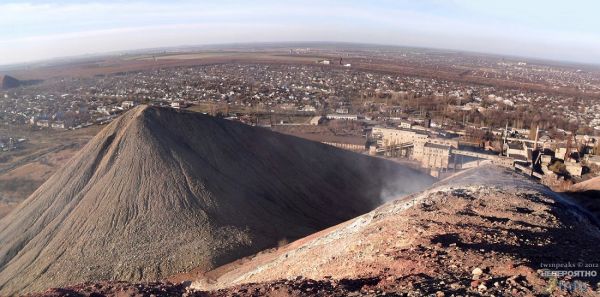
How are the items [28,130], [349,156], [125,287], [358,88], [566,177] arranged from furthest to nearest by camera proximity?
[358,88]
[28,130]
[566,177]
[349,156]
[125,287]

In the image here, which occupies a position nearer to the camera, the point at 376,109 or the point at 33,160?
the point at 33,160

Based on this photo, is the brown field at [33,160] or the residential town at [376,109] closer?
the brown field at [33,160]

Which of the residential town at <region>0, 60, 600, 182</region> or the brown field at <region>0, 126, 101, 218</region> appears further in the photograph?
the residential town at <region>0, 60, 600, 182</region>

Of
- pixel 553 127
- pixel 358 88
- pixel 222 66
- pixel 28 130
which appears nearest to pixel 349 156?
pixel 553 127

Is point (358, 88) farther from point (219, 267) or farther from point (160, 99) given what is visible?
point (219, 267)

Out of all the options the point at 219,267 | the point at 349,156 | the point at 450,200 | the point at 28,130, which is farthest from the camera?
the point at 28,130

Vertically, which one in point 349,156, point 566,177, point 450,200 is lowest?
point 566,177

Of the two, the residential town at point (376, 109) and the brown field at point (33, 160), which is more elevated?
the residential town at point (376, 109)

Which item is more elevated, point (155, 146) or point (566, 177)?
point (155, 146)

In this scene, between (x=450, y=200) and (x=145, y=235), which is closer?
(x=450, y=200)

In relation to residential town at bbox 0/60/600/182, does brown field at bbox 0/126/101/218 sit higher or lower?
lower

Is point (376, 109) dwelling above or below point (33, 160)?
above
